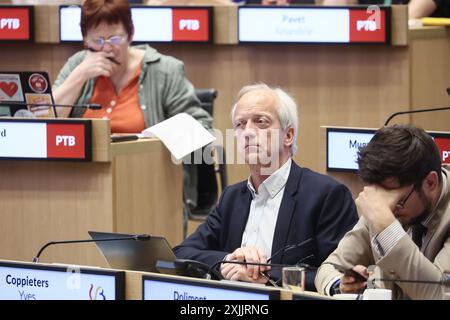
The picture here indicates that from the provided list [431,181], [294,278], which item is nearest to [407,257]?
[431,181]

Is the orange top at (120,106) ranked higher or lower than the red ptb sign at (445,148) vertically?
higher

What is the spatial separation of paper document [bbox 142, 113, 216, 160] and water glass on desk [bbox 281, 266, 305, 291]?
194 cm

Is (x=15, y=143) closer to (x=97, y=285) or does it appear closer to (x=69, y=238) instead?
(x=69, y=238)

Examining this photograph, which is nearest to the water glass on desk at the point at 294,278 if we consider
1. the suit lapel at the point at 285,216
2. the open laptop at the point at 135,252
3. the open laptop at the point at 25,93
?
the open laptop at the point at 135,252

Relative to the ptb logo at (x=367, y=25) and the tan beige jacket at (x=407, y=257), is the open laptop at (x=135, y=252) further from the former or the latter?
the ptb logo at (x=367, y=25)

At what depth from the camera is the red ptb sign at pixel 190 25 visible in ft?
20.6

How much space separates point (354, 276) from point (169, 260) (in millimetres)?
671

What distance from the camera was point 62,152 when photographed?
181 inches

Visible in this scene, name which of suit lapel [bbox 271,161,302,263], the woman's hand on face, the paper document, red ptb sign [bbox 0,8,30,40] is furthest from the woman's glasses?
suit lapel [bbox 271,161,302,263]

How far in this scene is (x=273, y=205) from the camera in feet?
12.7

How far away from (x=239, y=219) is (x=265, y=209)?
106mm

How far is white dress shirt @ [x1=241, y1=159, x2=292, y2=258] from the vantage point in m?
3.84

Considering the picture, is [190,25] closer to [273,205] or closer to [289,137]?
[289,137]

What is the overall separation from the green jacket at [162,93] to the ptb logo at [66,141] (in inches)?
32.9
